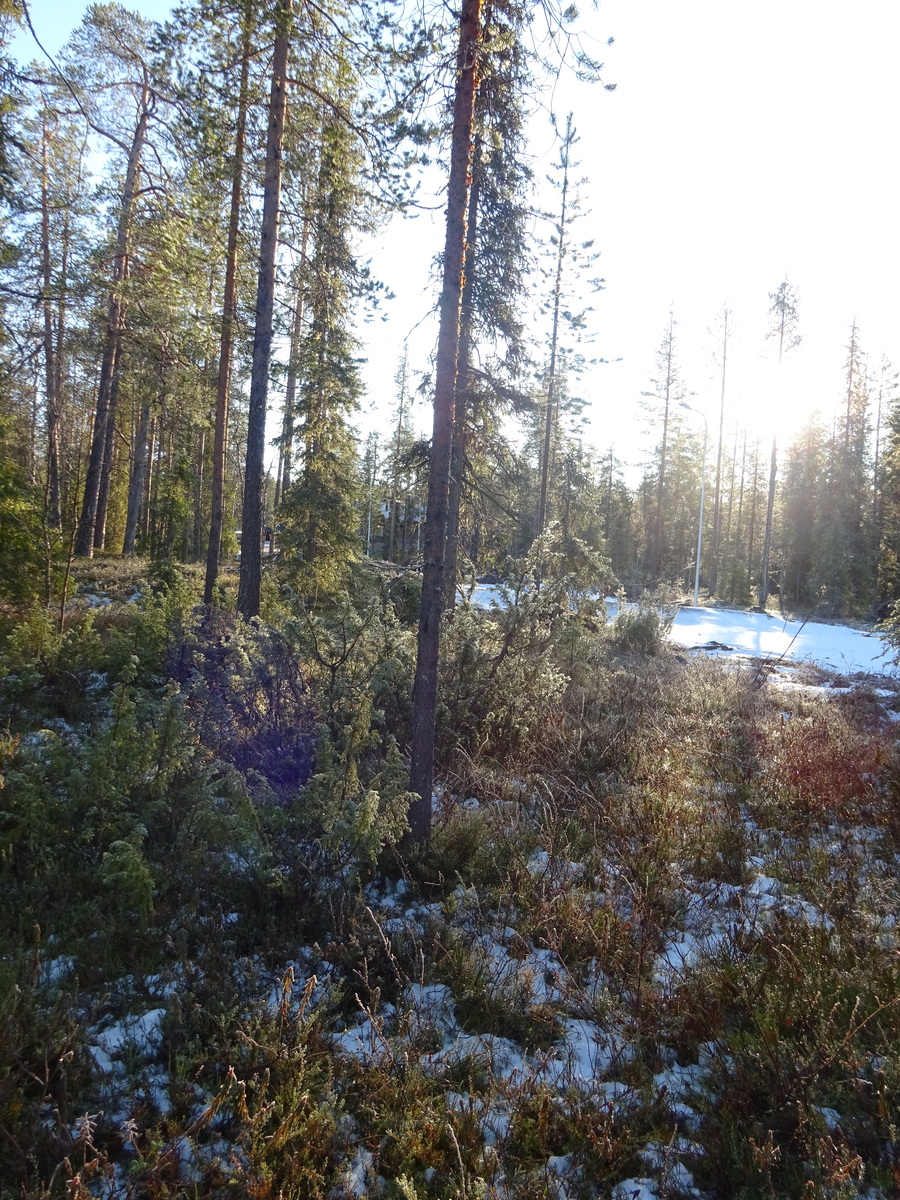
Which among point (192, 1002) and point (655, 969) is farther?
point (655, 969)

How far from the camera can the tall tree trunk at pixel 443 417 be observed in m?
4.53

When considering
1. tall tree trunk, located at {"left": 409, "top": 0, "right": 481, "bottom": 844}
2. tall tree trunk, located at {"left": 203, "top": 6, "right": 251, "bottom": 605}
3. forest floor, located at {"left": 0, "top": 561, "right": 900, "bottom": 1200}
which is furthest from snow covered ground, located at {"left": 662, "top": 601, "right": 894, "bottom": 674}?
tall tree trunk, located at {"left": 203, "top": 6, "right": 251, "bottom": 605}

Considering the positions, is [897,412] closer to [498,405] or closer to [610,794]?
[498,405]

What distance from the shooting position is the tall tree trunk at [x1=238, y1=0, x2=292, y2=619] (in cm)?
924

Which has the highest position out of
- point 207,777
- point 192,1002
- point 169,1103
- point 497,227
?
point 497,227

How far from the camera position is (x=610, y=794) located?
5.75m

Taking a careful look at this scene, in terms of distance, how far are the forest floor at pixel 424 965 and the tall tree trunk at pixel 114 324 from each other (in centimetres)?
469

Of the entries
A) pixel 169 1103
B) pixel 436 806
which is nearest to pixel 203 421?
pixel 436 806

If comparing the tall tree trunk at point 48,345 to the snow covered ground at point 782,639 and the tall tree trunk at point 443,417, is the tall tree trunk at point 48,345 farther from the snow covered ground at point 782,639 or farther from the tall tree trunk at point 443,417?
the snow covered ground at point 782,639

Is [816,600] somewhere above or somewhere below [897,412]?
below

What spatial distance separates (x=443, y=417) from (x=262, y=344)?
255 inches

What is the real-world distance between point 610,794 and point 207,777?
12.0 feet

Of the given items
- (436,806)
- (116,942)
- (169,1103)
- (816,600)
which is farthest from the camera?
(816,600)

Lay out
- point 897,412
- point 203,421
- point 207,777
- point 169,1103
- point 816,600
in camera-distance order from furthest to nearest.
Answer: point 816,600 → point 897,412 → point 203,421 → point 207,777 → point 169,1103
